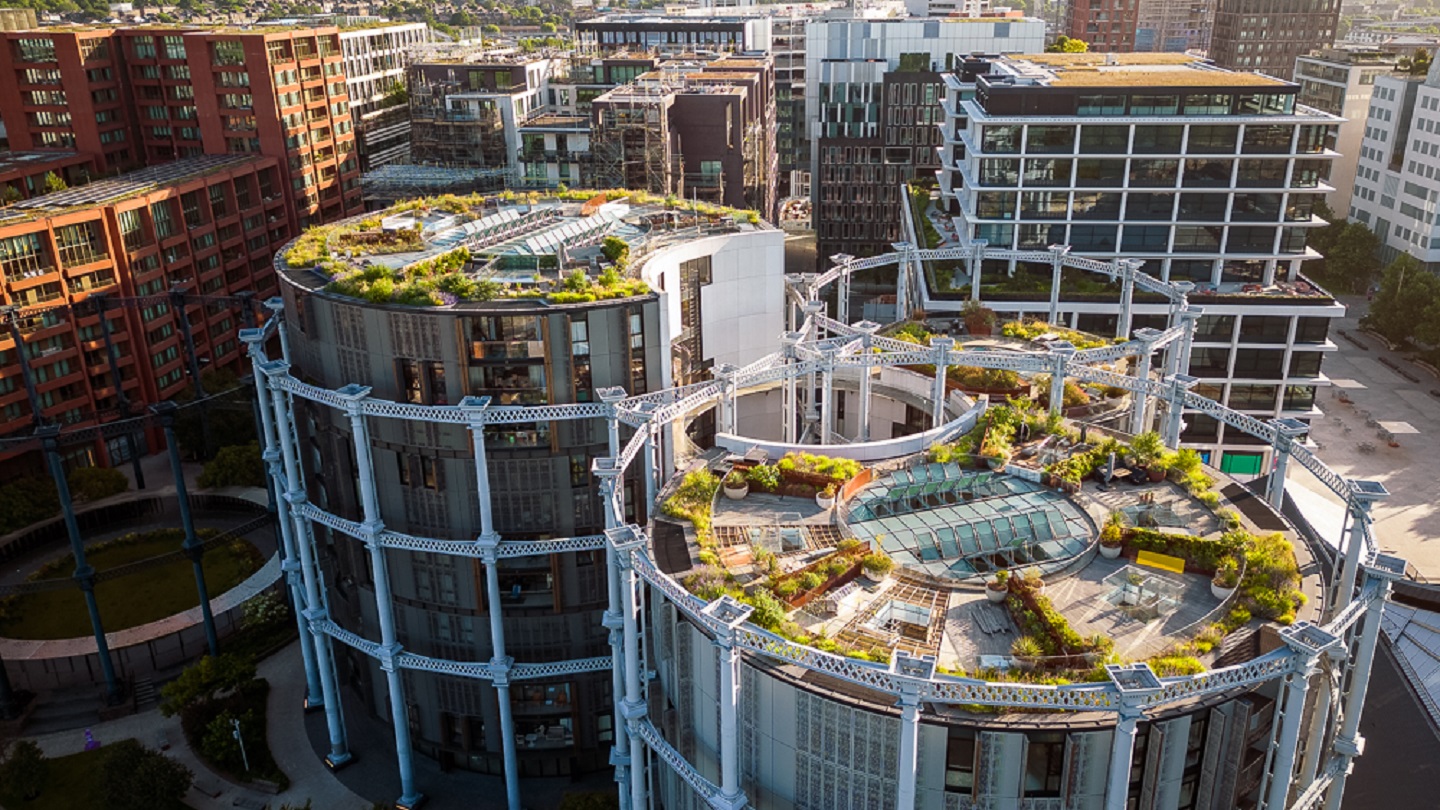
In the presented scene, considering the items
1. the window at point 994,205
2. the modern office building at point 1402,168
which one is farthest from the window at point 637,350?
the modern office building at point 1402,168

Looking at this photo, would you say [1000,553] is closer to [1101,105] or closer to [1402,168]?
[1101,105]

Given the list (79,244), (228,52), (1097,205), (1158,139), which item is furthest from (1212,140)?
(228,52)

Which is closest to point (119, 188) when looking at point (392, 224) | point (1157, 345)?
point (392, 224)

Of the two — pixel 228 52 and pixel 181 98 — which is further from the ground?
pixel 228 52

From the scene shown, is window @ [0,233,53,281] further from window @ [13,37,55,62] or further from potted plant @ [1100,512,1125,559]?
potted plant @ [1100,512,1125,559]

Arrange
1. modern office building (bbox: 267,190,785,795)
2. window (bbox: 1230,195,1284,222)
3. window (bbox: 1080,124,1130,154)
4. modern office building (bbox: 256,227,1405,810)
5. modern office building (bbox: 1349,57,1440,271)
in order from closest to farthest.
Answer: modern office building (bbox: 256,227,1405,810)
modern office building (bbox: 267,190,785,795)
window (bbox: 1080,124,1130,154)
window (bbox: 1230,195,1284,222)
modern office building (bbox: 1349,57,1440,271)

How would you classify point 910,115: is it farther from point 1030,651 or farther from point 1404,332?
point 1030,651

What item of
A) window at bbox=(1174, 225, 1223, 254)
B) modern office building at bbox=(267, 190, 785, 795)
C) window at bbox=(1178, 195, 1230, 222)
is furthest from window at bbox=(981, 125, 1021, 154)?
modern office building at bbox=(267, 190, 785, 795)

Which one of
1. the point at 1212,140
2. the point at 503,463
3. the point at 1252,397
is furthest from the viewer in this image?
the point at 1252,397
